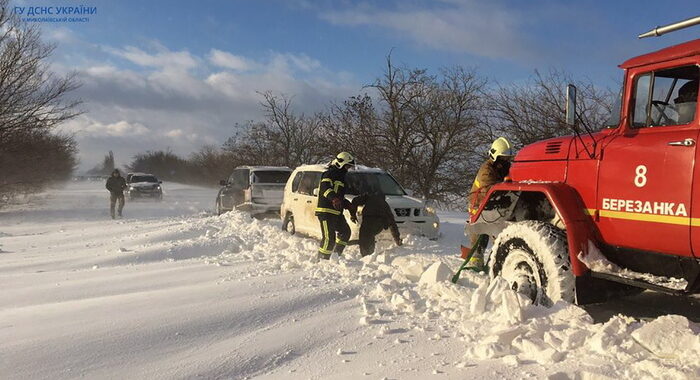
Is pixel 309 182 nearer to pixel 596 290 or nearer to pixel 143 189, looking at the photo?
pixel 596 290

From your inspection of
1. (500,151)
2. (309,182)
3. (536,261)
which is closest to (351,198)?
(309,182)

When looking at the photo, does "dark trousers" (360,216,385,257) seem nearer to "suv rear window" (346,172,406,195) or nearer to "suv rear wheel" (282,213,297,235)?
"suv rear window" (346,172,406,195)

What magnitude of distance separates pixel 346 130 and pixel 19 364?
19.2 metres

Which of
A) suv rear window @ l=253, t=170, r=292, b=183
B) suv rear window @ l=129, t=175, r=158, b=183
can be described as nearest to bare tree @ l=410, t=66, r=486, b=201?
suv rear window @ l=253, t=170, r=292, b=183

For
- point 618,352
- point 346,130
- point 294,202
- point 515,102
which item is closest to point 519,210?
point 618,352

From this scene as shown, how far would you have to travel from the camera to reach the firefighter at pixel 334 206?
7.34 m

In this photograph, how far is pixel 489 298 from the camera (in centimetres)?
398

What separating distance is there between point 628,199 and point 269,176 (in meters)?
11.6

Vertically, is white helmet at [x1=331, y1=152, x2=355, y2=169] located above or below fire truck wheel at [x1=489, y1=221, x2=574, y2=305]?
above

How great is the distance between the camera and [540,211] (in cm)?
504

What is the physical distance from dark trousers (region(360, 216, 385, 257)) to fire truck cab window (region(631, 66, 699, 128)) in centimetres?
465

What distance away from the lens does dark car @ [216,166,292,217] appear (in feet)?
45.5

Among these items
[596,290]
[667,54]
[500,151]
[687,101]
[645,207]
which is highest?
[667,54]

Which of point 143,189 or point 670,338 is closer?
point 670,338
